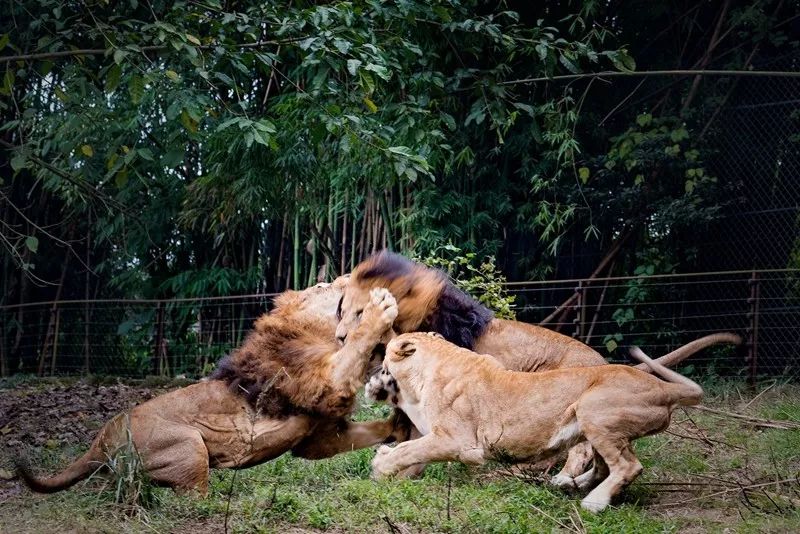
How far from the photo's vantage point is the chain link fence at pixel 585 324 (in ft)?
29.6

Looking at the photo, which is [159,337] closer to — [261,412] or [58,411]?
[58,411]

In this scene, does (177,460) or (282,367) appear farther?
(282,367)

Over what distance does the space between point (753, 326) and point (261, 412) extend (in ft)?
17.9

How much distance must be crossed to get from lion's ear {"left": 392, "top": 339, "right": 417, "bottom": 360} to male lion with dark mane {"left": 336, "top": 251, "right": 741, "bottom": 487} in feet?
0.76

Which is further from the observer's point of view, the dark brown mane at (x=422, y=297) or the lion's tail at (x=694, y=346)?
the lion's tail at (x=694, y=346)

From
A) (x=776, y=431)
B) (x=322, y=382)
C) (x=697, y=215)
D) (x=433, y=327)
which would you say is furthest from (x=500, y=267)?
(x=322, y=382)

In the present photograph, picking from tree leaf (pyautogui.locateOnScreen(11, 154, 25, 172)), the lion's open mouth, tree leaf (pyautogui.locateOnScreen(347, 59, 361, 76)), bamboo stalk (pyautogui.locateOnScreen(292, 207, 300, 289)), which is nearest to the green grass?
the lion's open mouth

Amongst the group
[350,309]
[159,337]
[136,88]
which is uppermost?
[136,88]

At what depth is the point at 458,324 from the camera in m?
5.31

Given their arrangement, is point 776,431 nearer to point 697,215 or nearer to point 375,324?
point 375,324

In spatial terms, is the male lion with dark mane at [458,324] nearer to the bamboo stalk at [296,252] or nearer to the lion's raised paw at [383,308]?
the lion's raised paw at [383,308]

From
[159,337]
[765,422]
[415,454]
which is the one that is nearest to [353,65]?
[415,454]

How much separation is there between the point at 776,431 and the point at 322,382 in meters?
3.08

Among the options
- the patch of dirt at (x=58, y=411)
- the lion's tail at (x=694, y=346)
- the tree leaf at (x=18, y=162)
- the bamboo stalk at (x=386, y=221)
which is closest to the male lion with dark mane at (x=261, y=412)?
the tree leaf at (x=18, y=162)
